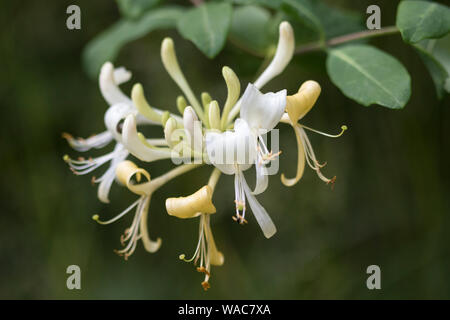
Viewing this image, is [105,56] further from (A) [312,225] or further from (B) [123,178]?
(A) [312,225]

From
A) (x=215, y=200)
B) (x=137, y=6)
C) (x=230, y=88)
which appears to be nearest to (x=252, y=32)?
(x=137, y=6)

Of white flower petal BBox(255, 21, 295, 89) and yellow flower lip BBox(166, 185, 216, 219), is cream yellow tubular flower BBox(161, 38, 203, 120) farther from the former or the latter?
yellow flower lip BBox(166, 185, 216, 219)

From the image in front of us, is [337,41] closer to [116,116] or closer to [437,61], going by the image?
[437,61]

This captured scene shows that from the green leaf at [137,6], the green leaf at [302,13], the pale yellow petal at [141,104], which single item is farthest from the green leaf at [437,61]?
the green leaf at [137,6]

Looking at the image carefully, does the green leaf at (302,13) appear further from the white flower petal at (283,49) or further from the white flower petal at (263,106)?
the white flower petal at (263,106)

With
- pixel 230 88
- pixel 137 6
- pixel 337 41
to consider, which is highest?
pixel 137 6
